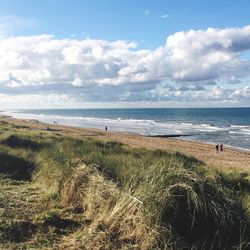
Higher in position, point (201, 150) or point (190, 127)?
point (190, 127)

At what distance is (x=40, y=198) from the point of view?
9320mm

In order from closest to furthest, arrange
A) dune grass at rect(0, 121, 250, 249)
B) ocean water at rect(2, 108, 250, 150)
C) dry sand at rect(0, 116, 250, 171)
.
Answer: dune grass at rect(0, 121, 250, 249)
dry sand at rect(0, 116, 250, 171)
ocean water at rect(2, 108, 250, 150)

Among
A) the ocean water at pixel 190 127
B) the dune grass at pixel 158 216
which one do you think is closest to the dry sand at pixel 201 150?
the ocean water at pixel 190 127

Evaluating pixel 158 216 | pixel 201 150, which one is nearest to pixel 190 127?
pixel 201 150

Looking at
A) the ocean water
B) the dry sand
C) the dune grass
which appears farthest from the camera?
the ocean water

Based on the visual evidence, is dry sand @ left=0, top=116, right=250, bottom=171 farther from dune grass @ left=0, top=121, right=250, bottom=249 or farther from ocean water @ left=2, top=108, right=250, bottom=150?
dune grass @ left=0, top=121, right=250, bottom=249

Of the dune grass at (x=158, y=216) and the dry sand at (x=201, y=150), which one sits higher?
the dune grass at (x=158, y=216)

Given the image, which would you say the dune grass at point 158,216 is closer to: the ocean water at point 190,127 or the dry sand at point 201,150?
the dry sand at point 201,150

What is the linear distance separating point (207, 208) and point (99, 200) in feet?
7.14

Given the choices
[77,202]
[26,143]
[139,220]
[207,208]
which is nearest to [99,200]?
[77,202]

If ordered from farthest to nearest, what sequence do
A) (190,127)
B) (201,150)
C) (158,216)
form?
(190,127), (201,150), (158,216)

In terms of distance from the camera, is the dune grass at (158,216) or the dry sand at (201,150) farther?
the dry sand at (201,150)

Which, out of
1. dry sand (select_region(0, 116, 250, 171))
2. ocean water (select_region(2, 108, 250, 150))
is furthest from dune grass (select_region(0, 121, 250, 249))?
ocean water (select_region(2, 108, 250, 150))

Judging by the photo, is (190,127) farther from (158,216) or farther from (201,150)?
(158,216)
